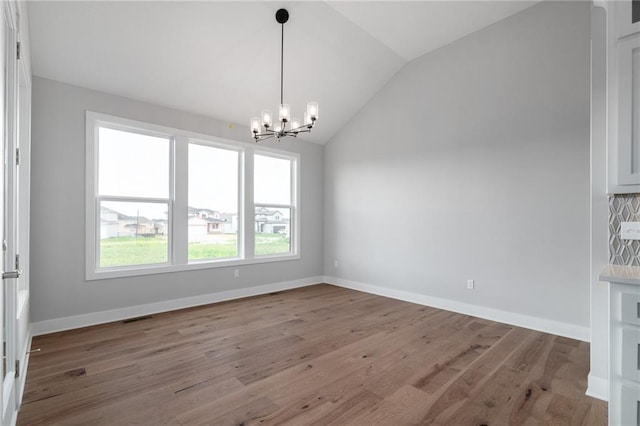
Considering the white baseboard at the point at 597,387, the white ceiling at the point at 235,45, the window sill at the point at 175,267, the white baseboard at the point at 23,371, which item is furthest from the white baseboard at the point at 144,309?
the white baseboard at the point at 597,387

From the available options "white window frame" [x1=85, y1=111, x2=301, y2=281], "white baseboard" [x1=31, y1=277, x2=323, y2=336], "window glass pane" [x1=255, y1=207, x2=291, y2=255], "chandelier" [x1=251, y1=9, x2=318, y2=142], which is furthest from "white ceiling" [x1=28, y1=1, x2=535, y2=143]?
"white baseboard" [x1=31, y1=277, x2=323, y2=336]

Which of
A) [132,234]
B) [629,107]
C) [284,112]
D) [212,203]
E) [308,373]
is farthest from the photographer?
[212,203]

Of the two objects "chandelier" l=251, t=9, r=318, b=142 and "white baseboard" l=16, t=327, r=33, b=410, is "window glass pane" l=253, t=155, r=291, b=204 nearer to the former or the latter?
"chandelier" l=251, t=9, r=318, b=142

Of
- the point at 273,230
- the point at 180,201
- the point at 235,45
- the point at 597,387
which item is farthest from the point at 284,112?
the point at 597,387

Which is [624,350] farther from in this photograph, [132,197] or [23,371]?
[132,197]

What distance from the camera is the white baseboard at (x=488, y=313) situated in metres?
3.46

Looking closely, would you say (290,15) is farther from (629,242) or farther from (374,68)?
(629,242)

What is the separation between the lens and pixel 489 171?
4113 mm

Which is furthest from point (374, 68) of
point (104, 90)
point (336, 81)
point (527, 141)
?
point (104, 90)

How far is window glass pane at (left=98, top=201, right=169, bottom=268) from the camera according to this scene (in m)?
4.01

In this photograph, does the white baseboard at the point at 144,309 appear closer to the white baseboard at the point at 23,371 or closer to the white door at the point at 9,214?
the white baseboard at the point at 23,371

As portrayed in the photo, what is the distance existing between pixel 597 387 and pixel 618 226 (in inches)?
45.3

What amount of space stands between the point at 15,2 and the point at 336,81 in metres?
3.67

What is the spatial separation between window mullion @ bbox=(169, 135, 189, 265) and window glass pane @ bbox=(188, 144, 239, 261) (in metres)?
0.11
